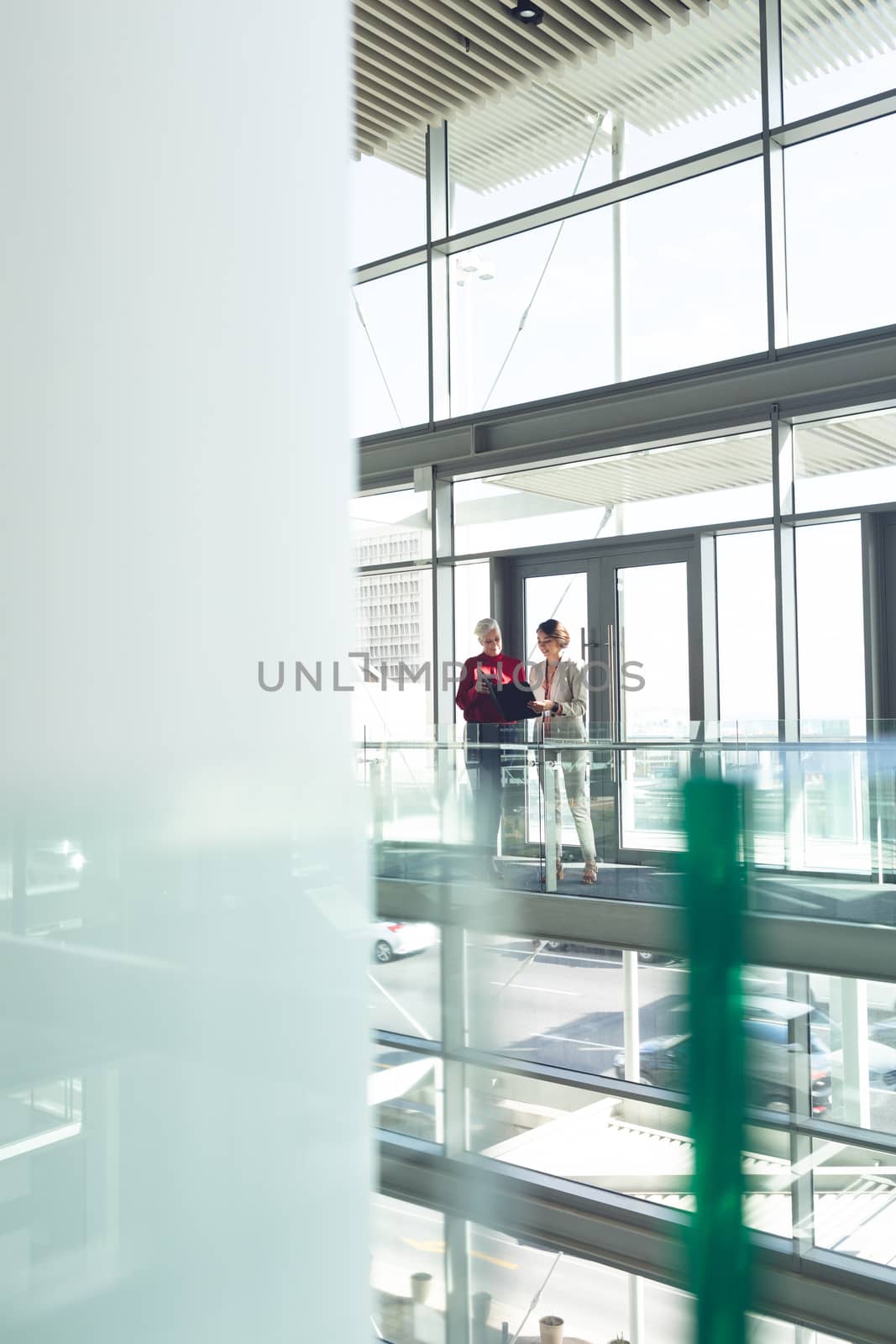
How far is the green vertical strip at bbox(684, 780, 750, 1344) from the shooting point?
3.50 ft

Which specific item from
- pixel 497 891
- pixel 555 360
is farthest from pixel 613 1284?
pixel 555 360

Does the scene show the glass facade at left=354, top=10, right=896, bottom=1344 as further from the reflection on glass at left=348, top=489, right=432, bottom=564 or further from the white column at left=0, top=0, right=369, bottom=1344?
the white column at left=0, top=0, right=369, bottom=1344

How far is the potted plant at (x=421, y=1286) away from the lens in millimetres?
12789

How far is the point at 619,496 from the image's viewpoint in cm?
910

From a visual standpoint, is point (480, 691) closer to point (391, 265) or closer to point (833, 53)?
point (391, 265)

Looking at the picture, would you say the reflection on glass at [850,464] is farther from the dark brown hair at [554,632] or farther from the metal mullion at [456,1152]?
the metal mullion at [456,1152]

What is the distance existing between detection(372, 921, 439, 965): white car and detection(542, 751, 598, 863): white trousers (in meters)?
1.54

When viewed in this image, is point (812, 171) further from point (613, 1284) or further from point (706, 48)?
point (613, 1284)

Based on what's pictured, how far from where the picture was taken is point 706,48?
769 cm

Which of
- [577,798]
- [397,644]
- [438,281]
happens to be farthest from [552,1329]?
[438,281]

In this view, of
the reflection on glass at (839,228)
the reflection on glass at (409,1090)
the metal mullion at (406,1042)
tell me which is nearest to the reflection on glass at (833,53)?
the reflection on glass at (839,228)

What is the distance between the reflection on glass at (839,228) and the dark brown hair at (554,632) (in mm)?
2626

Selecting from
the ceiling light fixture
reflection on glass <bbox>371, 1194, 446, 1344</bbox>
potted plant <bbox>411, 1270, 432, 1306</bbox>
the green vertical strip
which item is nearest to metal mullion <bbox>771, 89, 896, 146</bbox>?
the ceiling light fixture

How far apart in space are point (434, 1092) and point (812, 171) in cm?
957
